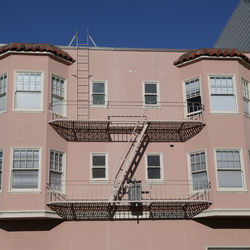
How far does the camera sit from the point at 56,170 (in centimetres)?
1847

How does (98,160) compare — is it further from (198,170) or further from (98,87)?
(198,170)

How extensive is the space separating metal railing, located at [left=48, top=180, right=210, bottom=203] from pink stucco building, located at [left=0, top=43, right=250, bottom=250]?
0.15 ft

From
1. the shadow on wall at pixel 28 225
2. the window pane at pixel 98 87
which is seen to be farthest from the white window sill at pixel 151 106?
the shadow on wall at pixel 28 225

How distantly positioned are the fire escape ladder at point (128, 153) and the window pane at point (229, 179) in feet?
12.4

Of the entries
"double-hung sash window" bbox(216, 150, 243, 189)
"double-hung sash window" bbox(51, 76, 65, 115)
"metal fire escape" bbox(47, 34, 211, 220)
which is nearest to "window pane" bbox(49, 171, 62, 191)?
"metal fire escape" bbox(47, 34, 211, 220)

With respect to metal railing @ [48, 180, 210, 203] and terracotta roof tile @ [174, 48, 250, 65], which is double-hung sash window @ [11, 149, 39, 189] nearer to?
metal railing @ [48, 180, 210, 203]

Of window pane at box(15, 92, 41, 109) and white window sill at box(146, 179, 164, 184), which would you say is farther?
white window sill at box(146, 179, 164, 184)

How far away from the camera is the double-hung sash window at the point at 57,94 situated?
19250mm

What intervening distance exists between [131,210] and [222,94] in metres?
6.75

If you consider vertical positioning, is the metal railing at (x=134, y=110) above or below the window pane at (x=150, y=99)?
below

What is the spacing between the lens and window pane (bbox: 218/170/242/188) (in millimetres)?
18406

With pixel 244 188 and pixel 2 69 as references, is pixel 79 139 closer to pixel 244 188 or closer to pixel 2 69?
pixel 2 69

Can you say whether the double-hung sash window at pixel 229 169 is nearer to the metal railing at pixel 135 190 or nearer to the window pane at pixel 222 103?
the metal railing at pixel 135 190

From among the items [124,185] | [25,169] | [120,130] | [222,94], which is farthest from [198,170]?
[25,169]
